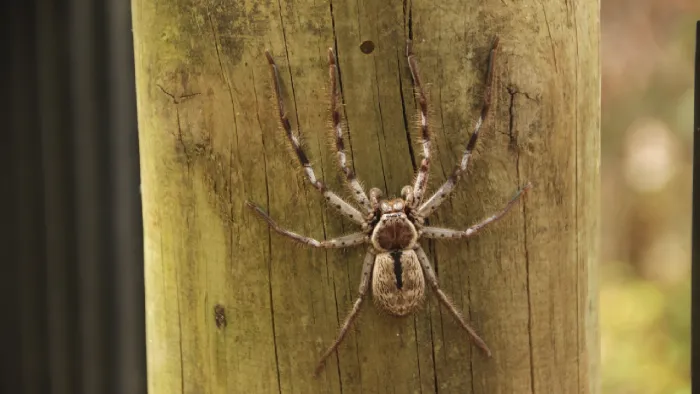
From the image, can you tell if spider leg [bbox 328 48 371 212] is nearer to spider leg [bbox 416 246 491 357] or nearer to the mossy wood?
the mossy wood

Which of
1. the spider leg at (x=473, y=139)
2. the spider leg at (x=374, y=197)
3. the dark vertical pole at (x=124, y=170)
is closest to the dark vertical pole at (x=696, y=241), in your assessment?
the spider leg at (x=473, y=139)

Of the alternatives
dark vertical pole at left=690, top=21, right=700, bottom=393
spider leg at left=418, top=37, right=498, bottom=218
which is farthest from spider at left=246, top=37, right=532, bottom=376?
dark vertical pole at left=690, top=21, right=700, bottom=393

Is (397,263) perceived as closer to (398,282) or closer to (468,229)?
(398,282)

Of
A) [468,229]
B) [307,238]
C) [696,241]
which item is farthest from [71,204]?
[696,241]

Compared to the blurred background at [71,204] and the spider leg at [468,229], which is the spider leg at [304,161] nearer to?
the spider leg at [468,229]

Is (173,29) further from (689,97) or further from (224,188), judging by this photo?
(689,97)

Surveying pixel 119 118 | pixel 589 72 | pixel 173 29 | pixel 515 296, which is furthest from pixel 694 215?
pixel 119 118

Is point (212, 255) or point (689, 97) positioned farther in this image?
point (689, 97)
